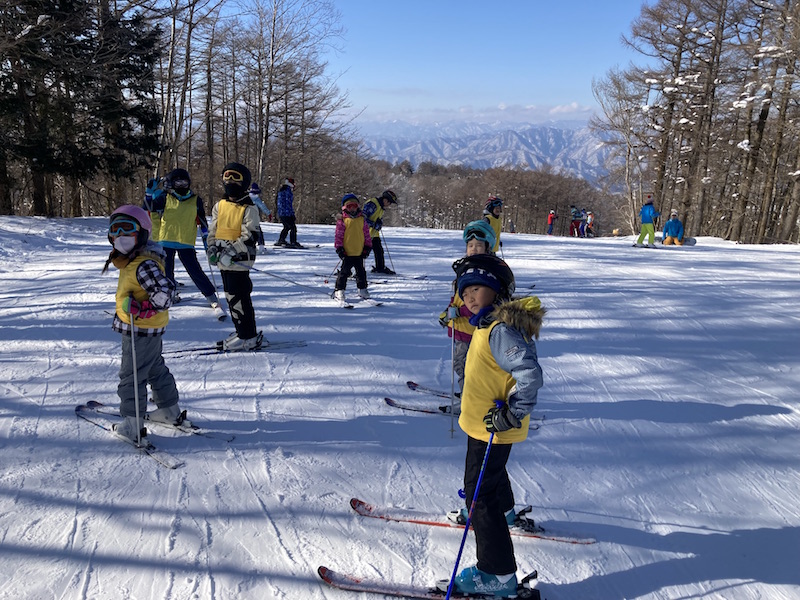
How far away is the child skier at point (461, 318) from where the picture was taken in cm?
395

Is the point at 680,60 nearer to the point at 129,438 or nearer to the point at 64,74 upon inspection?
the point at 64,74

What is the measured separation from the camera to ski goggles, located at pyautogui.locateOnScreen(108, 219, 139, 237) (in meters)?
3.21

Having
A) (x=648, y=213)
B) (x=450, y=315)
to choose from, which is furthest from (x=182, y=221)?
(x=648, y=213)

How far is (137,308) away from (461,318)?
91.5 inches

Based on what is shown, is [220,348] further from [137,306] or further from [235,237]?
[137,306]

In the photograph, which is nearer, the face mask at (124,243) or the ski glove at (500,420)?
the ski glove at (500,420)

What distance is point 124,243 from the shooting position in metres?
3.24

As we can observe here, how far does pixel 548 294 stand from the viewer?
8773 mm

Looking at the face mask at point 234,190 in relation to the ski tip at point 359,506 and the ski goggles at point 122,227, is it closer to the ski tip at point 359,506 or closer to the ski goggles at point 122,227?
the ski goggles at point 122,227

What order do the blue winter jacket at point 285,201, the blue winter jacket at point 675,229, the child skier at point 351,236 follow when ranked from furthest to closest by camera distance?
the blue winter jacket at point 675,229
the blue winter jacket at point 285,201
the child skier at point 351,236

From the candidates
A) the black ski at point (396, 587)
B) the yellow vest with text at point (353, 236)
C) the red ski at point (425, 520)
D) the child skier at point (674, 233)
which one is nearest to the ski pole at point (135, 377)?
the red ski at point (425, 520)

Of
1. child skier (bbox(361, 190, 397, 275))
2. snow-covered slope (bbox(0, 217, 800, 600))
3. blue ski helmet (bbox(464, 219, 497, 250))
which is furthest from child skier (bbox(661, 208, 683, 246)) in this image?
blue ski helmet (bbox(464, 219, 497, 250))

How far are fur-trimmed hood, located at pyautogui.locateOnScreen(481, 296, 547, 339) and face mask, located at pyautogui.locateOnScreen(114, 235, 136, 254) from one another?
2.46 meters

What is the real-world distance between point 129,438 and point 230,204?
2.61m
